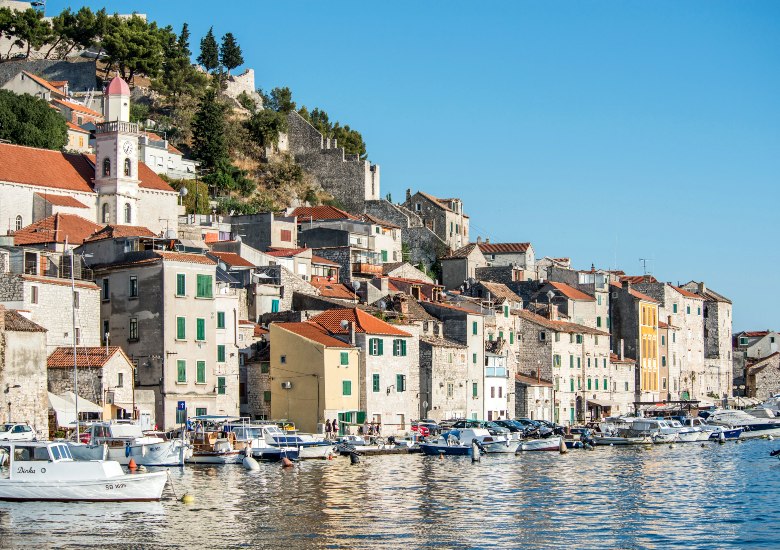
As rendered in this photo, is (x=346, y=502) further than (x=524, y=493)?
No

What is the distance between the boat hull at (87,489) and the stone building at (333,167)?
83.8 m

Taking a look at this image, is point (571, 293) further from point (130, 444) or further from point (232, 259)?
point (130, 444)

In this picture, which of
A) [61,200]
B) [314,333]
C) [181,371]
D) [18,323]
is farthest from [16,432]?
[61,200]

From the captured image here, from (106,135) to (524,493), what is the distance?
4851 centimetres

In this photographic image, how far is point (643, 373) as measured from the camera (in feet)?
357

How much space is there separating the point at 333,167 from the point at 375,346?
58353 mm

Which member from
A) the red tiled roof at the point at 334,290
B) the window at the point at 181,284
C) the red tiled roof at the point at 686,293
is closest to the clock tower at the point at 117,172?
the red tiled roof at the point at 334,290

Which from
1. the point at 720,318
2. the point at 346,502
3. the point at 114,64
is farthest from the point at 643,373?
the point at 346,502

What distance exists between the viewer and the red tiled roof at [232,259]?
79812 mm

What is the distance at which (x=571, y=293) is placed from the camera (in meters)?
104

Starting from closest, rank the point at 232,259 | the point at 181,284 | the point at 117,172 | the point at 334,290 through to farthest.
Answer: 1. the point at 181,284
2. the point at 232,259
3. the point at 334,290
4. the point at 117,172

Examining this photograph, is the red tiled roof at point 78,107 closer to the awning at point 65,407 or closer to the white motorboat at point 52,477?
the awning at point 65,407

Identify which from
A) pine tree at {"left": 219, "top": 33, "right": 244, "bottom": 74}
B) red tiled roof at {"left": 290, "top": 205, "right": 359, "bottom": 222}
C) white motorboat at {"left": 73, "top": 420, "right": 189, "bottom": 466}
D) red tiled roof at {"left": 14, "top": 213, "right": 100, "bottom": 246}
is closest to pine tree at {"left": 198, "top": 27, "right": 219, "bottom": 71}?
Result: pine tree at {"left": 219, "top": 33, "right": 244, "bottom": 74}

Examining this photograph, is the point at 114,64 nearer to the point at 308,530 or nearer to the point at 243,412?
the point at 243,412
